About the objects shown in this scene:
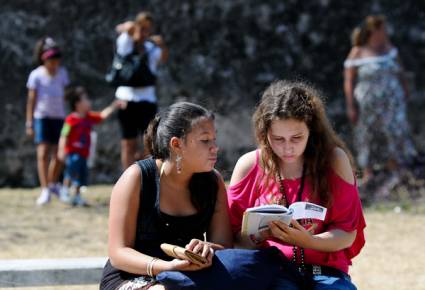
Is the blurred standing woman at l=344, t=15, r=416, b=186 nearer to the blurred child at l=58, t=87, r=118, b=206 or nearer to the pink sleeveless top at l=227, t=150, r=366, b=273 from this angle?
the blurred child at l=58, t=87, r=118, b=206

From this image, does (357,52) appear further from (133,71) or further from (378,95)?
(133,71)

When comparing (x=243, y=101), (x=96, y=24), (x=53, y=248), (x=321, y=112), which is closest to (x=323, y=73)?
→ (x=243, y=101)

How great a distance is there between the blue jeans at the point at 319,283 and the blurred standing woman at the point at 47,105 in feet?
18.4

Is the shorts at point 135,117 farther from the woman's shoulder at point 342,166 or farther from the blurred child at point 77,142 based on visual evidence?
the woman's shoulder at point 342,166

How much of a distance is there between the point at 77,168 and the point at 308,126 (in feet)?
17.1

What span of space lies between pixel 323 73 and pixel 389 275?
195 inches

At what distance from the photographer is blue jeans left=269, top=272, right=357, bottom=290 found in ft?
12.7

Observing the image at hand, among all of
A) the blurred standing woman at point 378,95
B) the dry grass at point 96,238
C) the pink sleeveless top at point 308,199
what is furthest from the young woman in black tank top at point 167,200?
the blurred standing woman at point 378,95

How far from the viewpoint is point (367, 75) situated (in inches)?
380

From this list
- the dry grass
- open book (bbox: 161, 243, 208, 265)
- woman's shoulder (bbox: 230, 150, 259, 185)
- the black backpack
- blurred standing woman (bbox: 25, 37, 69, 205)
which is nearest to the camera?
open book (bbox: 161, 243, 208, 265)

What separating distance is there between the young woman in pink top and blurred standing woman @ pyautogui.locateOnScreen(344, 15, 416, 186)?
553 cm

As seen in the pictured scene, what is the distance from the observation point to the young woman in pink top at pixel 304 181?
158 inches

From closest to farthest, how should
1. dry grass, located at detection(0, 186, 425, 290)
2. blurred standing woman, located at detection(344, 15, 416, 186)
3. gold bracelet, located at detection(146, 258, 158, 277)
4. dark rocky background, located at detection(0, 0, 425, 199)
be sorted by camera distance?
1. gold bracelet, located at detection(146, 258, 158, 277)
2. dry grass, located at detection(0, 186, 425, 290)
3. blurred standing woman, located at detection(344, 15, 416, 186)
4. dark rocky background, located at detection(0, 0, 425, 199)

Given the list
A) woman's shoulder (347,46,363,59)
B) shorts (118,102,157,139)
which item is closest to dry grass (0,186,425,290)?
shorts (118,102,157,139)
